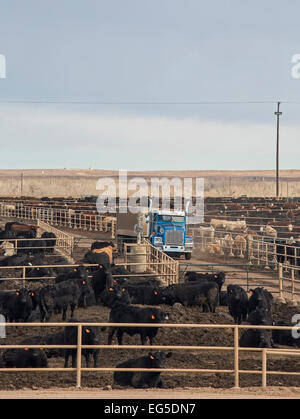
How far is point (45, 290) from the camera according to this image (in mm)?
17609

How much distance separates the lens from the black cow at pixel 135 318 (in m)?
14.3

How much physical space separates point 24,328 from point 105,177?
159 metres

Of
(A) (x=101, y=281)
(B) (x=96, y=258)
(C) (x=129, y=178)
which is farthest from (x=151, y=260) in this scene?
(C) (x=129, y=178)

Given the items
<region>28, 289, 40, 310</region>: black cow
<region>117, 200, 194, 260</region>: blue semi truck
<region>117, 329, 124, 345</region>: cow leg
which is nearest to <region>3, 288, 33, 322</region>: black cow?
<region>28, 289, 40, 310</region>: black cow

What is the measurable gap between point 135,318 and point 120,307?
17.7 inches

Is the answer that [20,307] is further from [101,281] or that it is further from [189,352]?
[189,352]

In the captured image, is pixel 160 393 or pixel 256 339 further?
pixel 256 339

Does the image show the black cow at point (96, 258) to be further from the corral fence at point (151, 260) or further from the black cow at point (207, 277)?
the black cow at point (207, 277)

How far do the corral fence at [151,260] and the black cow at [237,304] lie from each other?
387 centimetres

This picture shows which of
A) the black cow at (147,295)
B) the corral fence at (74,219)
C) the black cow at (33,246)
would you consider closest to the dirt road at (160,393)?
the black cow at (147,295)

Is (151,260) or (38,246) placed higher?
(38,246)

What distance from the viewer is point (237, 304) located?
17.6 m

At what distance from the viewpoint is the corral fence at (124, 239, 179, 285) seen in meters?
22.0

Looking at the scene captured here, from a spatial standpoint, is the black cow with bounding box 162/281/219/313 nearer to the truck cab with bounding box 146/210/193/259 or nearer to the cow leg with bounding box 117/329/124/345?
the cow leg with bounding box 117/329/124/345
